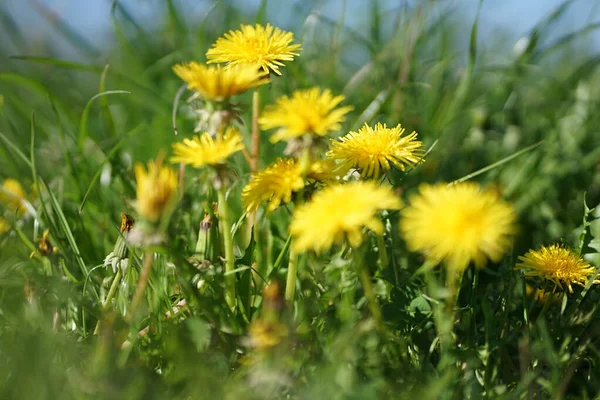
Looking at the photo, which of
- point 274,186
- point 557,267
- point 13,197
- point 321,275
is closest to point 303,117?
point 274,186

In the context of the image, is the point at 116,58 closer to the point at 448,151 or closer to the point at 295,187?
the point at 448,151

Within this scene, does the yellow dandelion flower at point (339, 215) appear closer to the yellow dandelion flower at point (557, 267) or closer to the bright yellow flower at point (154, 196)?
the bright yellow flower at point (154, 196)

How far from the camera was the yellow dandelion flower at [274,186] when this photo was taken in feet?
3.36

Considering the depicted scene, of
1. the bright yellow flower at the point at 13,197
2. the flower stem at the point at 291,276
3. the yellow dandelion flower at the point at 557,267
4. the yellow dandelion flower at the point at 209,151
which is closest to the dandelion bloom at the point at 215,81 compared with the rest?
the yellow dandelion flower at the point at 209,151

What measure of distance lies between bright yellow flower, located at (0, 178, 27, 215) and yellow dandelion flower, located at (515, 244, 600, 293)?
1120mm

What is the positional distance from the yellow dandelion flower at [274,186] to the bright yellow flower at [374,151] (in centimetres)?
9

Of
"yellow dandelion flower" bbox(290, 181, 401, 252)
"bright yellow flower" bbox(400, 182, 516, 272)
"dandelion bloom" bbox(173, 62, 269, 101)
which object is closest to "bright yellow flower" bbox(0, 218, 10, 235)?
"dandelion bloom" bbox(173, 62, 269, 101)

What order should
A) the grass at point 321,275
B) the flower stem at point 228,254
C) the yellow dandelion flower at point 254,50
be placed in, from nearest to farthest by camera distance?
the grass at point 321,275, the flower stem at point 228,254, the yellow dandelion flower at point 254,50

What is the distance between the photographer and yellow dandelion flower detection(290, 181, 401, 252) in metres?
A: 0.87

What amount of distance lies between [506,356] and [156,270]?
666mm

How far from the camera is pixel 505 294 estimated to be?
1229 millimetres

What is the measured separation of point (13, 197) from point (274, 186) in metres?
0.84

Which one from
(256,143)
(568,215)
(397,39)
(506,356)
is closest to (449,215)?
(506,356)

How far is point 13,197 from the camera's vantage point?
1580 mm
